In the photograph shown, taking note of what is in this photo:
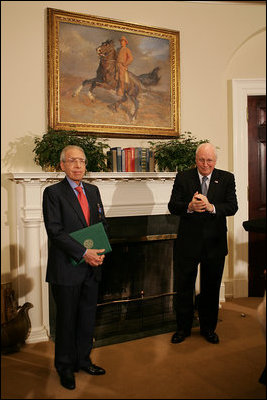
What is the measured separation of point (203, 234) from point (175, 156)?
1.17 m

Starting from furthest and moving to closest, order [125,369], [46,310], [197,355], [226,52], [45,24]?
[226,52] < [45,24] < [46,310] < [197,355] < [125,369]

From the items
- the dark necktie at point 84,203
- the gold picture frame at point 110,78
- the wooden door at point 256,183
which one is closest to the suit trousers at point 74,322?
the dark necktie at point 84,203

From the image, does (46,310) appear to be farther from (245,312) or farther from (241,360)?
(245,312)

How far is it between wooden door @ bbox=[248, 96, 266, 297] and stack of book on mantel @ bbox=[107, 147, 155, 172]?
1.45 metres

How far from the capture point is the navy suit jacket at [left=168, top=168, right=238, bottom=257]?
3252mm

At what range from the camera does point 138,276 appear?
13.8 ft

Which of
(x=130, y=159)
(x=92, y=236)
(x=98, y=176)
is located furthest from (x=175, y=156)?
(x=92, y=236)

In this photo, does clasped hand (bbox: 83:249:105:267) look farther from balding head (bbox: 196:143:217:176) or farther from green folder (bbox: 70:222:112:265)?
balding head (bbox: 196:143:217:176)

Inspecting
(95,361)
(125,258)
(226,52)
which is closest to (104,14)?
(226,52)

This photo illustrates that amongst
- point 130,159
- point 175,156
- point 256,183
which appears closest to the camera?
point 130,159

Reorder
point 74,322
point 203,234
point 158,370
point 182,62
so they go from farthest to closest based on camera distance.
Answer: point 182,62
point 203,234
point 158,370
point 74,322

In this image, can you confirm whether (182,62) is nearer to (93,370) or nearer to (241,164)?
(241,164)

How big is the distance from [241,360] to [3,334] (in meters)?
1.89

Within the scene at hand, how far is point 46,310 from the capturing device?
3658 mm
